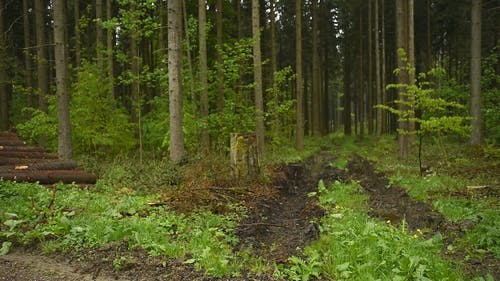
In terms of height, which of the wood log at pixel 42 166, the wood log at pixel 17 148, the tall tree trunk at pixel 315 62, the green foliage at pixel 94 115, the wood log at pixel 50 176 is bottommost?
the wood log at pixel 50 176

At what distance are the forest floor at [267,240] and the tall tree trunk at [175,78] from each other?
3188 millimetres

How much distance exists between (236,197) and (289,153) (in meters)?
12.0

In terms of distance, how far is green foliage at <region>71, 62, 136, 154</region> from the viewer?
15.7 m

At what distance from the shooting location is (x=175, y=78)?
39.4ft

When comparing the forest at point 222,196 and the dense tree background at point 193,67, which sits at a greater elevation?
the dense tree background at point 193,67

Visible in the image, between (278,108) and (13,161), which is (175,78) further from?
(278,108)

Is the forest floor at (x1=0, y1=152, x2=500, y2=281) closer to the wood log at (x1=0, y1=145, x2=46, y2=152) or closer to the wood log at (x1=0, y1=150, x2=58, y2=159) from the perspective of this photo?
the wood log at (x1=0, y1=150, x2=58, y2=159)

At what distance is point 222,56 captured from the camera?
16.9 metres

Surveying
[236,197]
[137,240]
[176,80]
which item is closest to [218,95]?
[176,80]

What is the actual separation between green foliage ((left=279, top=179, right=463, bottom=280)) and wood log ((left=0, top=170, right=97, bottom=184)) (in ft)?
22.6

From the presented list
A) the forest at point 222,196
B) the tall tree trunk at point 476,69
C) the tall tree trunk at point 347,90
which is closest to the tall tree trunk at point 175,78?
the forest at point 222,196

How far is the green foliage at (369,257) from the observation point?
4824mm

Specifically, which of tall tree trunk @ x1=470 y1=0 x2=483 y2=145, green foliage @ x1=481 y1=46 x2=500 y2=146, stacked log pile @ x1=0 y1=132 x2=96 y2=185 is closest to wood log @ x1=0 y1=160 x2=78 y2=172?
stacked log pile @ x1=0 y1=132 x2=96 y2=185

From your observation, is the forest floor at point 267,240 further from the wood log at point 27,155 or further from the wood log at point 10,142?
the wood log at point 10,142
